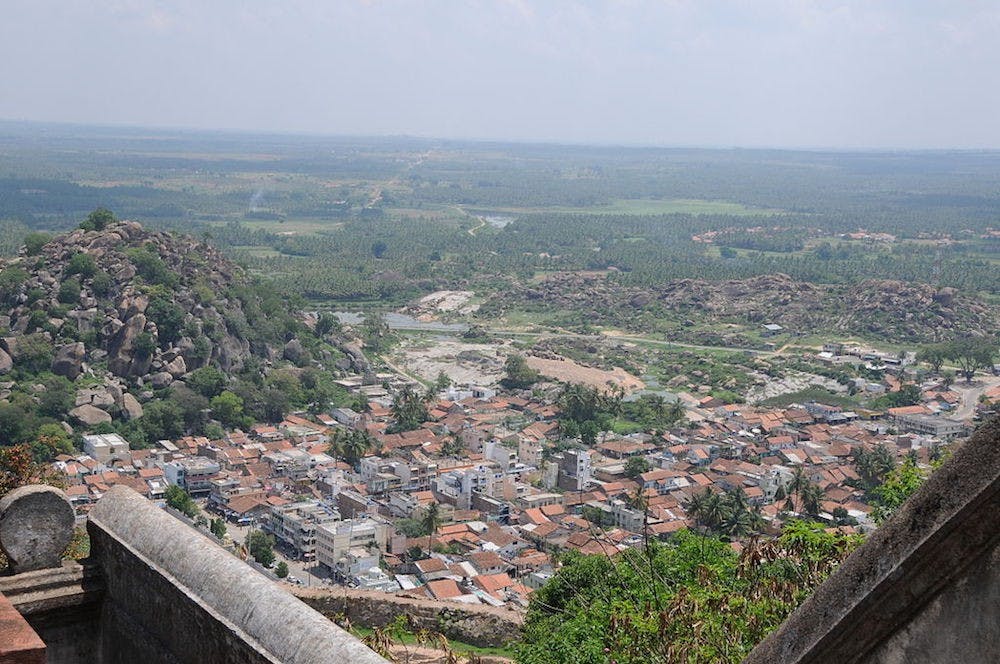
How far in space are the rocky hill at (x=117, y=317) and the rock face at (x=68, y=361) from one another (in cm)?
3

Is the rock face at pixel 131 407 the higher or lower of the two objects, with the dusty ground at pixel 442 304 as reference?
higher

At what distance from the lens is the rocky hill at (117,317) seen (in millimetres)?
32969

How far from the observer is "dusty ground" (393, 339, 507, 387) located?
135 ft

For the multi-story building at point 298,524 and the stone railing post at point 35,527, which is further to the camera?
the multi-story building at point 298,524

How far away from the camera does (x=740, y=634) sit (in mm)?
6520

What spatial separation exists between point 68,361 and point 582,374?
60.4 feet

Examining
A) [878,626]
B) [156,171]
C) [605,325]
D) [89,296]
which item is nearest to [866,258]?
[605,325]

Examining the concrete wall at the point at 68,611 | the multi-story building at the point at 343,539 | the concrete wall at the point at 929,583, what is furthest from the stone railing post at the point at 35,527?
the multi-story building at the point at 343,539

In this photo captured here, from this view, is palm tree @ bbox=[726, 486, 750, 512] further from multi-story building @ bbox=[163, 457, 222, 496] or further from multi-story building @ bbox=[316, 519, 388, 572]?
multi-story building @ bbox=[163, 457, 222, 496]

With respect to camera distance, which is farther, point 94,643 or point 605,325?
point 605,325

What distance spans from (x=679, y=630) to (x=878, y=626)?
4.95 metres

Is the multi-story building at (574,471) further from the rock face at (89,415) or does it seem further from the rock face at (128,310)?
the rock face at (128,310)

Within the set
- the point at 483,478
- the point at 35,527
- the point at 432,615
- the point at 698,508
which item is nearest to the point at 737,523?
the point at 698,508

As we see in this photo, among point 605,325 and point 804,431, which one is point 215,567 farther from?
point 605,325
